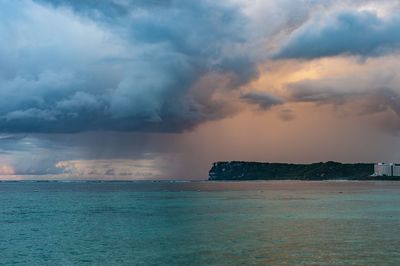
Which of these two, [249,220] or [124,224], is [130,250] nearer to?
[124,224]

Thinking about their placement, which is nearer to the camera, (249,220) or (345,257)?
(345,257)

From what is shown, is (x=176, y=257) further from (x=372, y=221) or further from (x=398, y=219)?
(x=398, y=219)

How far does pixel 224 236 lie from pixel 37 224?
46.1 m

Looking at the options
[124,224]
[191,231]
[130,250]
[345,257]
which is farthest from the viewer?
[124,224]

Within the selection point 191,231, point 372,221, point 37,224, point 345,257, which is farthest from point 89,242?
point 372,221

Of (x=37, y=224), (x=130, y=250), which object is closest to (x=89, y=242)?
(x=130, y=250)

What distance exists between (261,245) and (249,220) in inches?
1350

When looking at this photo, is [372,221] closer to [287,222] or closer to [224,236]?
[287,222]

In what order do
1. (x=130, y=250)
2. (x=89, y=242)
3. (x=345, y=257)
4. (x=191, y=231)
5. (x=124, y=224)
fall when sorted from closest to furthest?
(x=345, y=257)
(x=130, y=250)
(x=89, y=242)
(x=191, y=231)
(x=124, y=224)

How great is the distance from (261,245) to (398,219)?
153 feet

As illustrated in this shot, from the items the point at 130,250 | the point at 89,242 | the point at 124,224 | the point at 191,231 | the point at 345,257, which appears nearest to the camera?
the point at 345,257

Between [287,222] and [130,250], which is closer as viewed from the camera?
[130,250]

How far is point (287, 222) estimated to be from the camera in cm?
9731

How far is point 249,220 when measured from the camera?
101312 millimetres
